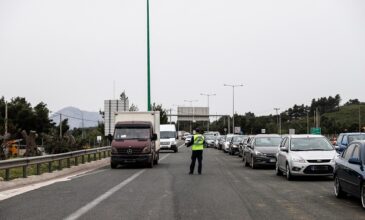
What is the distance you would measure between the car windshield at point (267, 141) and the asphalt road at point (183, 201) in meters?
7.27

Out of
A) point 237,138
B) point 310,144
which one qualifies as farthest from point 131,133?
point 237,138

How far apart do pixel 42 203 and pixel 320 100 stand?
173 meters

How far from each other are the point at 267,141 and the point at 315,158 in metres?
7.62

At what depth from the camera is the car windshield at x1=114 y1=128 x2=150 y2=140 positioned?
25.7 meters

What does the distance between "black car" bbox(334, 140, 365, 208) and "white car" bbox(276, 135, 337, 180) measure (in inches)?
171

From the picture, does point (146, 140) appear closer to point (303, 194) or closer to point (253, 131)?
point (303, 194)

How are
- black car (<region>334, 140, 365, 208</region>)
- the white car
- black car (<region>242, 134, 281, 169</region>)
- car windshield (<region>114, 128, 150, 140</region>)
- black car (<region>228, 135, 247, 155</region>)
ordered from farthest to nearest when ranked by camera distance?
black car (<region>228, 135, 247, 155</region>)
car windshield (<region>114, 128, 150, 140</region>)
black car (<region>242, 134, 281, 169</region>)
the white car
black car (<region>334, 140, 365, 208</region>)

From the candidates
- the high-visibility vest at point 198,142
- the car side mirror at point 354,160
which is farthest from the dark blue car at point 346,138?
the car side mirror at point 354,160

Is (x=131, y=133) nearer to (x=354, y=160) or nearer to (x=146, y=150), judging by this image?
(x=146, y=150)

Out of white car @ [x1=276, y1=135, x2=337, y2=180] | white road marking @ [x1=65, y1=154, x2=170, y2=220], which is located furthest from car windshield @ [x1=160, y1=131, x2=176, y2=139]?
white road marking @ [x1=65, y1=154, x2=170, y2=220]

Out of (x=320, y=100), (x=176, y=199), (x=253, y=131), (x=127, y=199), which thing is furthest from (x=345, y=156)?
(x=320, y=100)

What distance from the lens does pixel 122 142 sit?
2509 cm

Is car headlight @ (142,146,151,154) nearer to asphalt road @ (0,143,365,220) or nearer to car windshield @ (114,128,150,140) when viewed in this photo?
car windshield @ (114,128,150,140)

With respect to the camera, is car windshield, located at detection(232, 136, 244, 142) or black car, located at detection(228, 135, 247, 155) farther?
car windshield, located at detection(232, 136, 244, 142)
